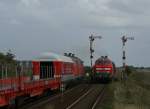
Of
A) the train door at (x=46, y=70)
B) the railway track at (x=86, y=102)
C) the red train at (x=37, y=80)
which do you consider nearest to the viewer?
the red train at (x=37, y=80)

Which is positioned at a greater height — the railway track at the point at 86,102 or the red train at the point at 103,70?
the red train at the point at 103,70

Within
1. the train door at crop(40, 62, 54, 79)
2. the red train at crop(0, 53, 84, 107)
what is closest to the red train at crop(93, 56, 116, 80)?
the red train at crop(0, 53, 84, 107)

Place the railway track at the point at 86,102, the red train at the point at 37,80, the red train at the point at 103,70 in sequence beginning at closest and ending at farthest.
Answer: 1. the red train at the point at 37,80
2. the railway track at the point at 86,102
3. the red train at the point at 103,70

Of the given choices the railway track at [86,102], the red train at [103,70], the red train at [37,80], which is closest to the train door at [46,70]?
the red train at [37,80]

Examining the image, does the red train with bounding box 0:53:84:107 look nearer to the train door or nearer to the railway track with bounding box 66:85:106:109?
the train door

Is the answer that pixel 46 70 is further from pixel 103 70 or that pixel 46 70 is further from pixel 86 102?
pixel 103 70

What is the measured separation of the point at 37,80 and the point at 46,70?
6333mm

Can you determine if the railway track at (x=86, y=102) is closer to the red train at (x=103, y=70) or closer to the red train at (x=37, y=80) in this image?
the red train at (x=37, y=80)

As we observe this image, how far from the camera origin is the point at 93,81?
68.6 m

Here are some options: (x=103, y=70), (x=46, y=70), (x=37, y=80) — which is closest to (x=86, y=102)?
(x=37, y=80)

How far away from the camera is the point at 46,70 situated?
133 feet

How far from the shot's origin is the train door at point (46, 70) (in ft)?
128

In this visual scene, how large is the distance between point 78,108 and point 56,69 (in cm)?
1371

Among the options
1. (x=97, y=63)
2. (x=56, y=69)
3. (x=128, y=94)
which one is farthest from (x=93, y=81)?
(x=128, y=94)
